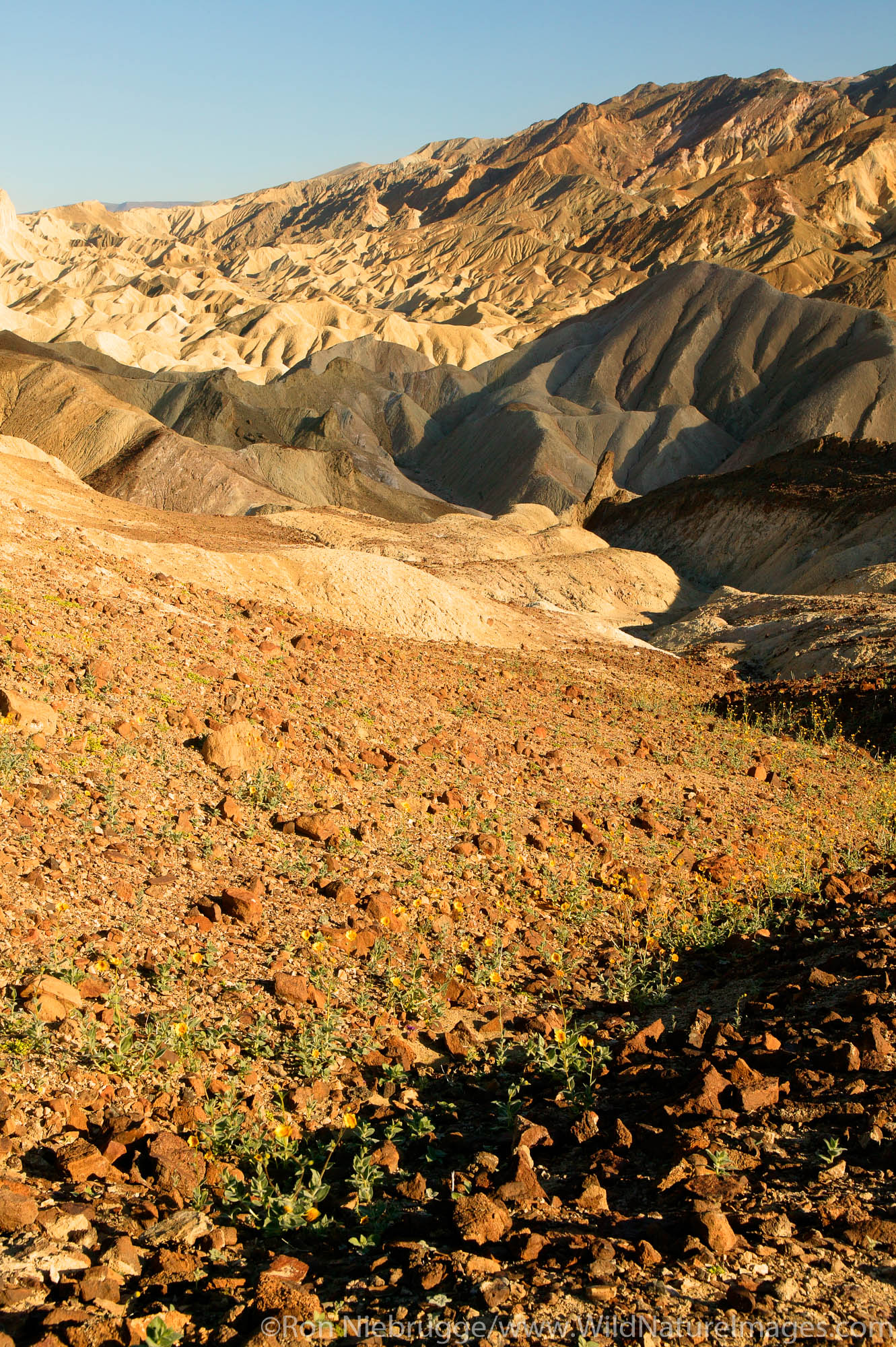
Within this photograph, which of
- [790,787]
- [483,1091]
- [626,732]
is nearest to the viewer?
[483,1091]

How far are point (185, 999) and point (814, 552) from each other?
103ft

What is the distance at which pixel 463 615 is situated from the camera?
16500 millimetres

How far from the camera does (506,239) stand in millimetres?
126500

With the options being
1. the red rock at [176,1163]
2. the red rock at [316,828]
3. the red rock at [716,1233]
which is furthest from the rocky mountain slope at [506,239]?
the red rock at [716,1233]

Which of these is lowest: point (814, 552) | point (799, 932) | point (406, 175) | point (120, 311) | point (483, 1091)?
point (483, 1091)

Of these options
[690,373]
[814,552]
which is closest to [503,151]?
[690,373]

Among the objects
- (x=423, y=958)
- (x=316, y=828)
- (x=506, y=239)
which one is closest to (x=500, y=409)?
(x=316, y=828)

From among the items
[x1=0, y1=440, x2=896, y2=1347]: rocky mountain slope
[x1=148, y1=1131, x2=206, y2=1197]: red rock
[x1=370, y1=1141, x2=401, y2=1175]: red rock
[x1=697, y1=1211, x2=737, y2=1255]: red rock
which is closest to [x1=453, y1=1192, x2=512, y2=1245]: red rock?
[x1=0, y1=440, x2=896, y2=1347]: rocky mountain slope

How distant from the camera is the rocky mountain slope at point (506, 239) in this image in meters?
85.7

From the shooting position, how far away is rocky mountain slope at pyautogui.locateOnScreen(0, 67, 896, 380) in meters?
85.7

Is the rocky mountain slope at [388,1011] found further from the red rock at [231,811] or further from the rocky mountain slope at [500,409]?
the rocky mountain slope at [500,409]

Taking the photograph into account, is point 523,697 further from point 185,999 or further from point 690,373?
point 690,373

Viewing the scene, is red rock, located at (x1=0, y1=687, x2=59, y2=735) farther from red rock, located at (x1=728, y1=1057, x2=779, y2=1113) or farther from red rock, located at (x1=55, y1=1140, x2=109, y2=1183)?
red rock, located at (x1=728, y1=1057, x2=779, y2=1113)

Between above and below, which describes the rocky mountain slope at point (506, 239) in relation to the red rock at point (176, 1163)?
above
